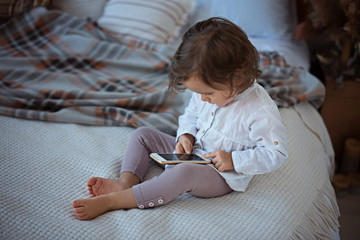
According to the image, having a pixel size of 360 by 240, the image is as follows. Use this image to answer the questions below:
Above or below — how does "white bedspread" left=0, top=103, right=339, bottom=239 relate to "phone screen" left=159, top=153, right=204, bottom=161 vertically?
below

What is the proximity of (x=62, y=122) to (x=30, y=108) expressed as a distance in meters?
0.15

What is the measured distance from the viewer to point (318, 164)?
1.17 meters

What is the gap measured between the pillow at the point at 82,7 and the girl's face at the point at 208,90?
1263mm

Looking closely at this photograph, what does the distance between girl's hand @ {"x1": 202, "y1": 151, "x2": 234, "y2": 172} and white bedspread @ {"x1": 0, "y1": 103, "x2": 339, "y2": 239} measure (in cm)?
10

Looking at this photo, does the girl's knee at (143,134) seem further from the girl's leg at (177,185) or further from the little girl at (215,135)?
the girl's leg at (177,185)

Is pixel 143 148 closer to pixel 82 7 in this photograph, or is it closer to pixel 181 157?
pixel 181 157

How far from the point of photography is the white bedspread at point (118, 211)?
84 centimetres

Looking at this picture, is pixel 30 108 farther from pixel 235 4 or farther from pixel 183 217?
pixel 235 4

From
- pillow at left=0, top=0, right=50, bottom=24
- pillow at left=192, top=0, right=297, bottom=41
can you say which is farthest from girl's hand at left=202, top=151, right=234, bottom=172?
pillow at left=0, top=0, right=50, bottom=24

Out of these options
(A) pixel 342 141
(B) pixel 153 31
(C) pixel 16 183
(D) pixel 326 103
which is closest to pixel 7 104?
(C) pixel 16 183

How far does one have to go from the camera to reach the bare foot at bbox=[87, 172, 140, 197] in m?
0.94

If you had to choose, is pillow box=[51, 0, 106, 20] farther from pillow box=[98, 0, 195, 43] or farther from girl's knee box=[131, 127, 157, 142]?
girl's knee box=[131, 127, 157, 142]

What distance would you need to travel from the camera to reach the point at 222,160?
3.06 ft

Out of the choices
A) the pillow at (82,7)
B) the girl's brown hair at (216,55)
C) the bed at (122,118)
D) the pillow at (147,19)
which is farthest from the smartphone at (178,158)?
the pillow at (82,7)
